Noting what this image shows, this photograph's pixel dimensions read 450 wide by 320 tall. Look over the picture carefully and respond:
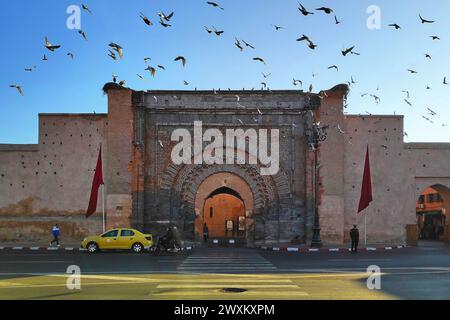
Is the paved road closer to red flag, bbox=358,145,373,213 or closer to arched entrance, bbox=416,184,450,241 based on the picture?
red flag, bbox=358,145,373,213

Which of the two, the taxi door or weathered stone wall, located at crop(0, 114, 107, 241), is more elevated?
weathered stone wall, located at crop(0, 114, 107, 241)

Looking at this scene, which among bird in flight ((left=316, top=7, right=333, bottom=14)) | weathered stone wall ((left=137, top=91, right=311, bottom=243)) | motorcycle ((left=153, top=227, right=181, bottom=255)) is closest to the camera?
bird in flight ((left=316, top=7, right=333, bottom=14))

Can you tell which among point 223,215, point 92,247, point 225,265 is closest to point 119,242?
point 92,247

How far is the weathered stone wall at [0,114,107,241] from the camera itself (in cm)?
2539

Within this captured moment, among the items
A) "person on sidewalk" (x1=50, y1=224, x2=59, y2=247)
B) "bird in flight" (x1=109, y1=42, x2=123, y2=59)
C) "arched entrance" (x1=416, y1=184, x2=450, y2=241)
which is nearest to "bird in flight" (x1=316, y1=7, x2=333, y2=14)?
→ "bird in flight" (x1=109, y1=42, x2=123, y2=59)

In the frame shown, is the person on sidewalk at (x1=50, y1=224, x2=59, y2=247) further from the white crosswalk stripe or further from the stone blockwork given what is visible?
the white crosswalk stripe

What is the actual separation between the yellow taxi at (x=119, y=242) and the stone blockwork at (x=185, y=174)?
291cm

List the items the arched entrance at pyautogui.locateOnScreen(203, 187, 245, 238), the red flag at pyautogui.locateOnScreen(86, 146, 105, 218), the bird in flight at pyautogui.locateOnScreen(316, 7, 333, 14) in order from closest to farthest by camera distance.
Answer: the bird in flight at pyautogui.locateOnScreen(316, 7, 333, 14) < the red flag at pyautogui.locateOnScreen(86, 146, 105, 218) < the arched entrance at pyautogui.locateOnScreen(203, 187, 245, 238)

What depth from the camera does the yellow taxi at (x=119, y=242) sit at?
71.8ft

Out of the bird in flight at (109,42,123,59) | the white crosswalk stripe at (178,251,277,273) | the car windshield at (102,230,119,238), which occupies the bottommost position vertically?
the white crosswalk stripe at (178,251,277,273)

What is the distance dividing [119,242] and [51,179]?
19.3 feet

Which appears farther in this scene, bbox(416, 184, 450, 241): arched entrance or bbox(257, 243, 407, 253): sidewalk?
bbox(416, 184, 450, 241): arched entrance

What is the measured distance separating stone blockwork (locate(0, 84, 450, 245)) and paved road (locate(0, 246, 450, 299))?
8507mm

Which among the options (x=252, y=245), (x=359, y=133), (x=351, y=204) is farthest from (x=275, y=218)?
(x=359, y=133)
